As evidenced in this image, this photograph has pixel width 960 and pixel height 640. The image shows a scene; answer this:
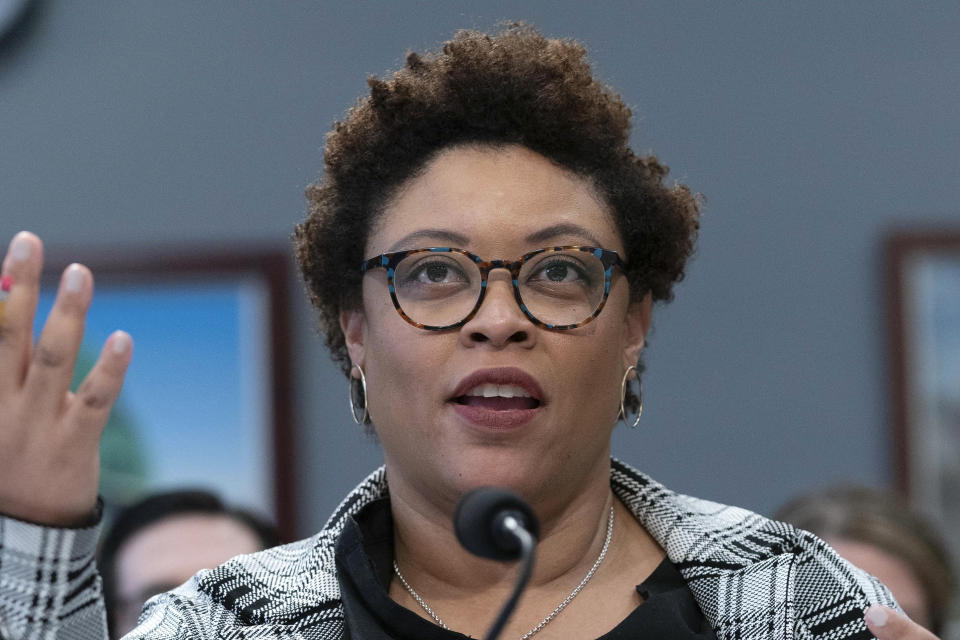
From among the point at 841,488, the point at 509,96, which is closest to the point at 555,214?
the point at 509,96

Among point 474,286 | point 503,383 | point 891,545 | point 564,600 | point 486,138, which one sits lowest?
point 891,545

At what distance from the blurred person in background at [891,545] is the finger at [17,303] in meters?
1.58

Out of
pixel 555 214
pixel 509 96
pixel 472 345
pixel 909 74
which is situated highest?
pixel 909 74

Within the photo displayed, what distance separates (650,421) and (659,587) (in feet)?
4.60

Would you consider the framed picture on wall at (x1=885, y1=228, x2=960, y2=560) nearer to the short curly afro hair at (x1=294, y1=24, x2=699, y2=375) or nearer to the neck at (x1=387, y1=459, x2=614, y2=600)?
the short curly afro hair at (x1=294, y1=24, x2=699, y2=375)

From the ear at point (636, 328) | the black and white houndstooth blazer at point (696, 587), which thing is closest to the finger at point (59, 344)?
the black and white houndstooth blazer at point (696, 587)

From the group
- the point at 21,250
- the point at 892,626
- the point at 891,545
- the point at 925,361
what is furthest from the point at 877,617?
the point at 925,361

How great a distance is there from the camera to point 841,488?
8.06 feet

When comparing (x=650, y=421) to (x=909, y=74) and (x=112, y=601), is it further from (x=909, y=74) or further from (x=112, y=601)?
(x=112, y=601)

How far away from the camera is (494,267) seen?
4.70ft

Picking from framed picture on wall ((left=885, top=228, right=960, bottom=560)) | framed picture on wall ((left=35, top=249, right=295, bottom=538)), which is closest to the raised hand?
framed picture on wall ((left=35, top=249, right=295, bottom=538))

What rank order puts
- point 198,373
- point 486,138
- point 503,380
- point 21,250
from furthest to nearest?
point 198,373 → point 486,138 → point 503,380 → point 21,250

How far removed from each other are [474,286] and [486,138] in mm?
199

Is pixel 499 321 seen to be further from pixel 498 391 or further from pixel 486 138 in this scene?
pixel 486 138
